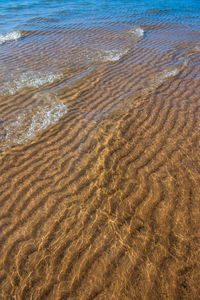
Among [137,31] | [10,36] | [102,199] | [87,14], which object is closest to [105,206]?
[102,199]

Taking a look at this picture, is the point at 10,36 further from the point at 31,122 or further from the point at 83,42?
the point at 31,122

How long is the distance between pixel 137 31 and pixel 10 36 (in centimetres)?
675

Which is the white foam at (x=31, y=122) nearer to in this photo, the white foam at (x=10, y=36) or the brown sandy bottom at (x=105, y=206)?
the brown sandy bottom at (x=105, y=206)

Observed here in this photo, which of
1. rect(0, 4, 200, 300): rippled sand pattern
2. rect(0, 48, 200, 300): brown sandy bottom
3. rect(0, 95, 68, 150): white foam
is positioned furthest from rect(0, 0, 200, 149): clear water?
rect(0, 48, 200, 300): brown sandy bottom

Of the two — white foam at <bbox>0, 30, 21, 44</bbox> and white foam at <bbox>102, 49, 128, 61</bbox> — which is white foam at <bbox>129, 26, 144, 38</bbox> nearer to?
white foam at <bbox>102, 49, 128, 61</bbox>

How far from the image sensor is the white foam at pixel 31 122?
12.1 ft

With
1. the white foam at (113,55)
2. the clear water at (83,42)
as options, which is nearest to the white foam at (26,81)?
the clear water at (83,42)

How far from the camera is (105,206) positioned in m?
2.64

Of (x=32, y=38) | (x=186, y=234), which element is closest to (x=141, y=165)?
(x=186, y=234)

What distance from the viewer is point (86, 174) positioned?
120 inches

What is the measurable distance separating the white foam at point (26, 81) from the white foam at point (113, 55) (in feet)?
7.58

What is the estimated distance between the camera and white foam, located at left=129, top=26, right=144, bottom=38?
31.4 feet

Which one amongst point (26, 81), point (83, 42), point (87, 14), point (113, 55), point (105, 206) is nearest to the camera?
point (105, 206)

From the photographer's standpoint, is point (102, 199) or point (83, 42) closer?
point (102, 199)
